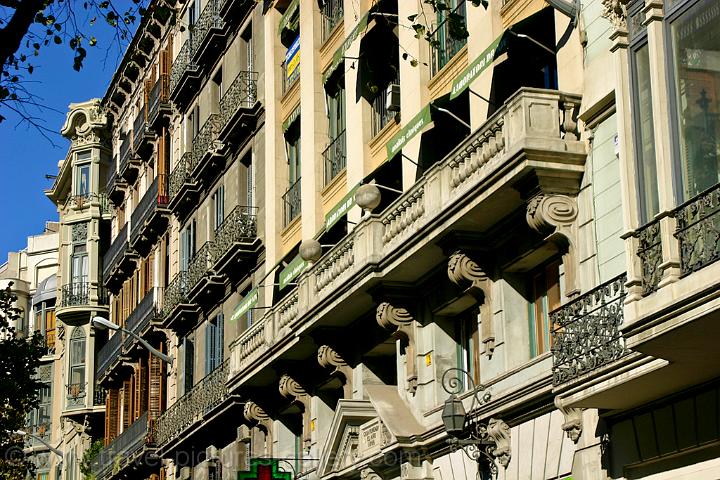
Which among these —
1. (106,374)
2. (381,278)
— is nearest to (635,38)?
(381,278)

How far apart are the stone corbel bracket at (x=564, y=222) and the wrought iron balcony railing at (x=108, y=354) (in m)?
34.8

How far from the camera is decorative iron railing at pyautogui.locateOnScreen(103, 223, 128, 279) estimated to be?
56.5m

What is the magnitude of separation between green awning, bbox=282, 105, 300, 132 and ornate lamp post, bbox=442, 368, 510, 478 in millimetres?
12828

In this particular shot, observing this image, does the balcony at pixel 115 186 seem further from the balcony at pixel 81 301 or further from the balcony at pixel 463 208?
the balcony at pixel 463 208

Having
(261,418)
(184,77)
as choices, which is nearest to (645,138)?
(261,418)

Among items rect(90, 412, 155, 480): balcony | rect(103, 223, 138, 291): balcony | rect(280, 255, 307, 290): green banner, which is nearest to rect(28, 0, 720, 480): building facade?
rect(280, 255, 307, 290): green banner

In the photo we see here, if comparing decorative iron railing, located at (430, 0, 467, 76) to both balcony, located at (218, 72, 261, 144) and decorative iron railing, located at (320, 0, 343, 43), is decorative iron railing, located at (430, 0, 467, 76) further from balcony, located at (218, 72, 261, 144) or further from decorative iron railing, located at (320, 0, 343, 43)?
balcony, located at (218, 72, 261, 144)

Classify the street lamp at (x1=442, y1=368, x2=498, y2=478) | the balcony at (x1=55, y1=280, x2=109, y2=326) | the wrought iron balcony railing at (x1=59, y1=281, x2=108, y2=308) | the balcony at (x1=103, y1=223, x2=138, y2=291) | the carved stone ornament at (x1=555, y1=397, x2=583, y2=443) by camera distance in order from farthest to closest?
the wrought iron balcony railing at (x1=59, y1=281, x2=108, y2=308), the balcony at (x1=55, y1=280, x2=109, y2=326), the balcony at (x1=103, y1=223, x2=138, y2=291), the street lamp at (x1=442, y1=368, x2=498, y2=478), the carved stone ornament at (x1=555, y1=397, x2=583, y2=443)

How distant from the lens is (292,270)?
32.0 m

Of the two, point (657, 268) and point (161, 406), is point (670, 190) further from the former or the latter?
point (161, 406)

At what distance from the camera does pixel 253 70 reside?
39719mm

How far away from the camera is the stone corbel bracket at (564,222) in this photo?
21.0 meters

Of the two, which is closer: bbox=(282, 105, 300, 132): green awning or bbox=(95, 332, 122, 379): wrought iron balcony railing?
bbox=(282, 105, 300, 132): green awning

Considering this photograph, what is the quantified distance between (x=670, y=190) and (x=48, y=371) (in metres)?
61.4
